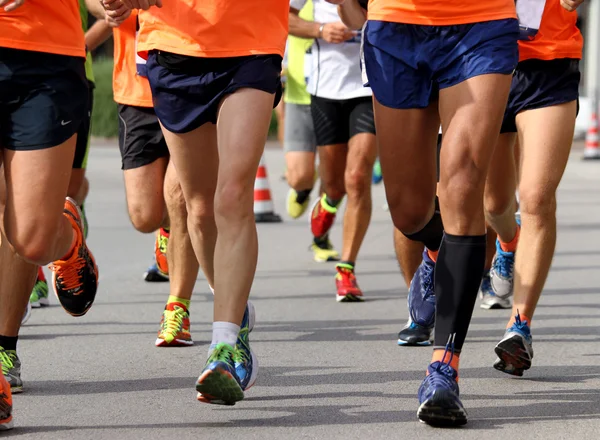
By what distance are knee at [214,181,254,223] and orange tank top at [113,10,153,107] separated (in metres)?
2.48

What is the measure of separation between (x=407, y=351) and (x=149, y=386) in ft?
4.73

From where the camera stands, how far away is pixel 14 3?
4789 mm

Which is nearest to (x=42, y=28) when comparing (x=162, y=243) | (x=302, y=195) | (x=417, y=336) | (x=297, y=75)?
(x=417, y=336)

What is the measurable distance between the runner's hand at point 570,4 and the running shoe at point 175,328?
2335 millimetres

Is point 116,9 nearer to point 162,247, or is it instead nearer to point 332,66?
point 162,247

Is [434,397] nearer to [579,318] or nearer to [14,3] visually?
[14,3]

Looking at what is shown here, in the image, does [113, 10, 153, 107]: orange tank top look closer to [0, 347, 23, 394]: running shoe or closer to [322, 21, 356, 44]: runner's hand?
[322, 21, 356, 44]: runner's hand

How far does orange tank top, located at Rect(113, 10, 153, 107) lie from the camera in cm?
739

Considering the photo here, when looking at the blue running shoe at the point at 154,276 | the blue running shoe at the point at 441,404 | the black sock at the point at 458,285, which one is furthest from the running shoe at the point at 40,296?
the blue running shoe at the point at 441,404

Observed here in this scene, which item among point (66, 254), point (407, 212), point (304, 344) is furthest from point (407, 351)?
point (66, 254)

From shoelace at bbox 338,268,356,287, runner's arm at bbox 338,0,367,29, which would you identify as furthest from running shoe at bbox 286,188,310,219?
runner's arm at bbox 338,0,367,29

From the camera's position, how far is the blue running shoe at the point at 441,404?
15.7ft

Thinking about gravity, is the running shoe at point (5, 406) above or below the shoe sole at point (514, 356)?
above

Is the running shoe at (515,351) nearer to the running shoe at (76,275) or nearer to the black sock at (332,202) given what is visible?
the running shoe at (76,275)
